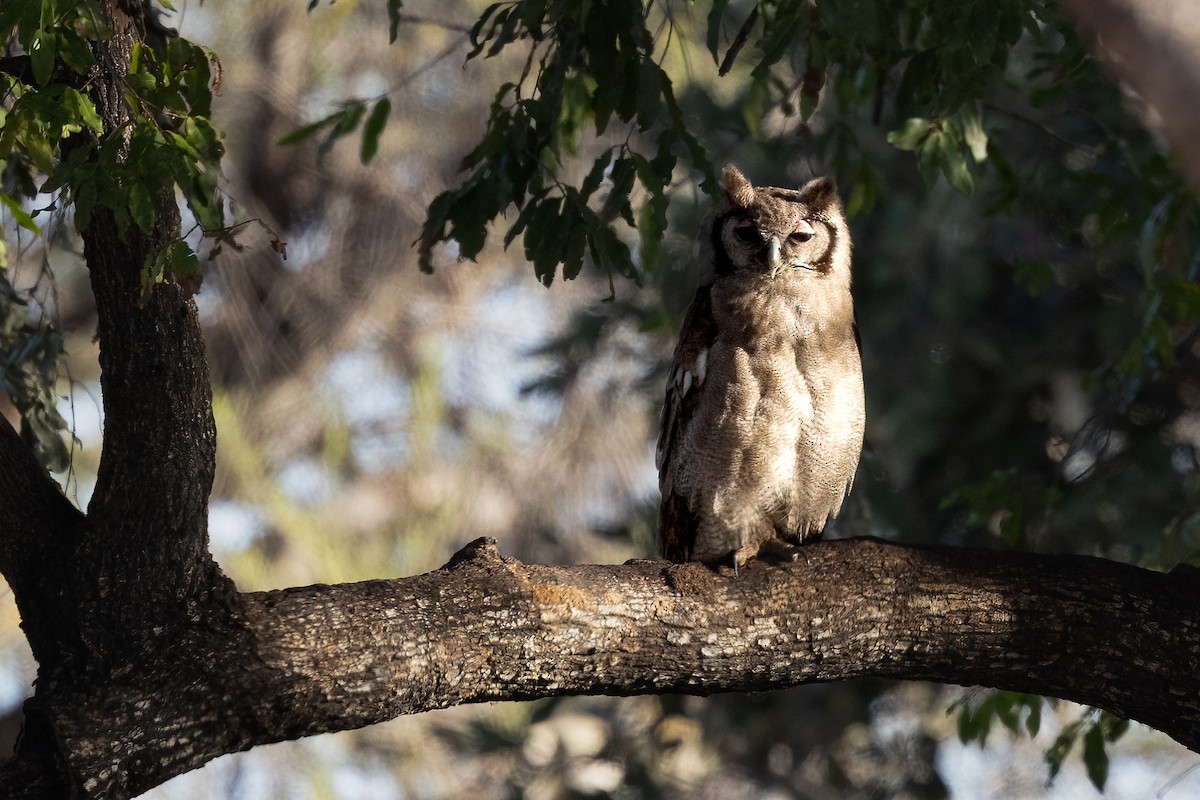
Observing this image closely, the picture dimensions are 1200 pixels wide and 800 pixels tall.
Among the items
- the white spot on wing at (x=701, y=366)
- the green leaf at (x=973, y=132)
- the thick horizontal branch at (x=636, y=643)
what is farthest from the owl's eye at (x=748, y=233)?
the thick horizontal branch at (x=636, y=643)

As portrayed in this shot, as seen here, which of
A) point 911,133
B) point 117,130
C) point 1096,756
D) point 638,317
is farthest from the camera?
point 638,317

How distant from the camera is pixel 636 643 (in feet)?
9.86

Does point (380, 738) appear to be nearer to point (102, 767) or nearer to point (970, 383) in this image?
point (970, 383)

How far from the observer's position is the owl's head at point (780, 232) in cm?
399

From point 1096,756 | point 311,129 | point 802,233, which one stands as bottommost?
point 311,129

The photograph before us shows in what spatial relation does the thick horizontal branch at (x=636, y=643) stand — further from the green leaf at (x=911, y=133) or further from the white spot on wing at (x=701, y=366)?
the green leaf at (x=911, y=133)

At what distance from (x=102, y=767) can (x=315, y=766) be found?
7946 millimetres

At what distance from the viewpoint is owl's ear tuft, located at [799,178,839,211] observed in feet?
13.8

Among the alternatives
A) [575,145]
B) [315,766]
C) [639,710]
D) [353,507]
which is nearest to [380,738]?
[315,766]

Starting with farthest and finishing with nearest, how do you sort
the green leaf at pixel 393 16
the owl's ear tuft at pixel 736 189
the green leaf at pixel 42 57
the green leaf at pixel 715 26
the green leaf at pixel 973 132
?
the owl's ear tuft at pixel 736 189 → the green leaf at pixel 973 132 → the green leaf at pixel 393 16 → the green leaf at pixel 715 26 → the green leaf at pixel 42 57

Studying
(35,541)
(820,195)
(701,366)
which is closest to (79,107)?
(35,541)

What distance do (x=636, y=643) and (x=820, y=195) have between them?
5.84 feet

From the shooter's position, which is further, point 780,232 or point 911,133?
point 780,232

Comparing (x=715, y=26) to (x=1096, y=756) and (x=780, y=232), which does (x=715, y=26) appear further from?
→ (x=1096, y=756)
